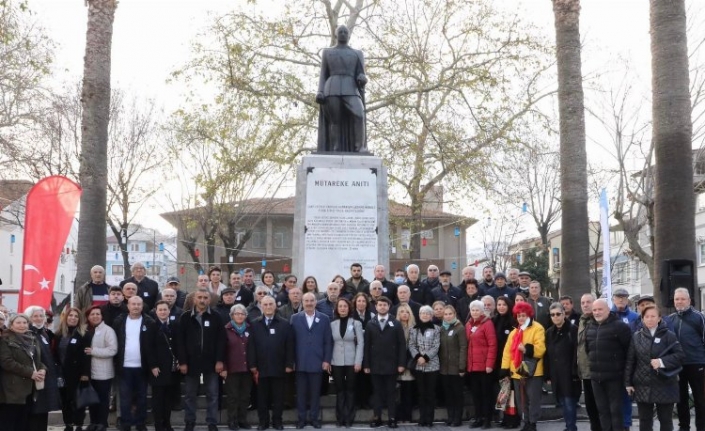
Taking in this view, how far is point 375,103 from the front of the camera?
1150 inches

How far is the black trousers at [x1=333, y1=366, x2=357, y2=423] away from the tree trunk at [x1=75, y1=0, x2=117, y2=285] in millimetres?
5716

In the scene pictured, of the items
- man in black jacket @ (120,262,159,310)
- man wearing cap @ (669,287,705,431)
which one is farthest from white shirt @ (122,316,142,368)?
man wearing cap @ (669,287,705,431)

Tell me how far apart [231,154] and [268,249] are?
34.4 metres

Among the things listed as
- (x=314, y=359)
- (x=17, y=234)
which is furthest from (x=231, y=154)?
(x=17, y=234)

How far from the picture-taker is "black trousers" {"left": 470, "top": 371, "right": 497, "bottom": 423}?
11500 mm

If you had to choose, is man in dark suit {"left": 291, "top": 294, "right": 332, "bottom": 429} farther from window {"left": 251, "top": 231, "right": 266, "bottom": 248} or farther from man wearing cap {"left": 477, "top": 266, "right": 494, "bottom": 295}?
window {"left": 251, "top": 231, "right": 266, "bottom": 248}

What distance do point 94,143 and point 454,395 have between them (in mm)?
7844

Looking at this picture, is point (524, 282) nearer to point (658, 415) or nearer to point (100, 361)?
point (658, 415)

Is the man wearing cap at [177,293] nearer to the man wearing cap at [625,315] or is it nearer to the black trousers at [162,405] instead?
the black trousers at [162,405]

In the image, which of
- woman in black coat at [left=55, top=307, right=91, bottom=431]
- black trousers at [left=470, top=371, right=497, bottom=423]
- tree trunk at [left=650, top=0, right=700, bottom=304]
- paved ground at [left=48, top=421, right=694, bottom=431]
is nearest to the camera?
woman in black coat at [left=55, top=307, right=91, bottom=431]

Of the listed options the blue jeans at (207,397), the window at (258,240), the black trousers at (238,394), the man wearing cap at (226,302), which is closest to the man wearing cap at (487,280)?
the man wearing cap at (226,302)

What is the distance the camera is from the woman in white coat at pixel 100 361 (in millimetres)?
10945

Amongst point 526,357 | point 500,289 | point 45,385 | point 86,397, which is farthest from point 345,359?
point 45,385

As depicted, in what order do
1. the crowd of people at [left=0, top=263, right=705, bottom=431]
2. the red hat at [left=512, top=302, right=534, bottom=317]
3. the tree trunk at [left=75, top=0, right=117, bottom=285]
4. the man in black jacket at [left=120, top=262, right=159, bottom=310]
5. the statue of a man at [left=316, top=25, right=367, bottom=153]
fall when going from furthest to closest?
the tree trunk at [left=75, top=0, right=117, bottom=285]
the statue of a man at [left=316, top=25, right=367, bottom=153]
the man in black jacket at [left=120, top=262, right=159, bottom=310]
the red hat at [left=512, top=302, right=534, bottom=317]
the crowd of people at [left=0, top=263, right=705, bottom=431]
